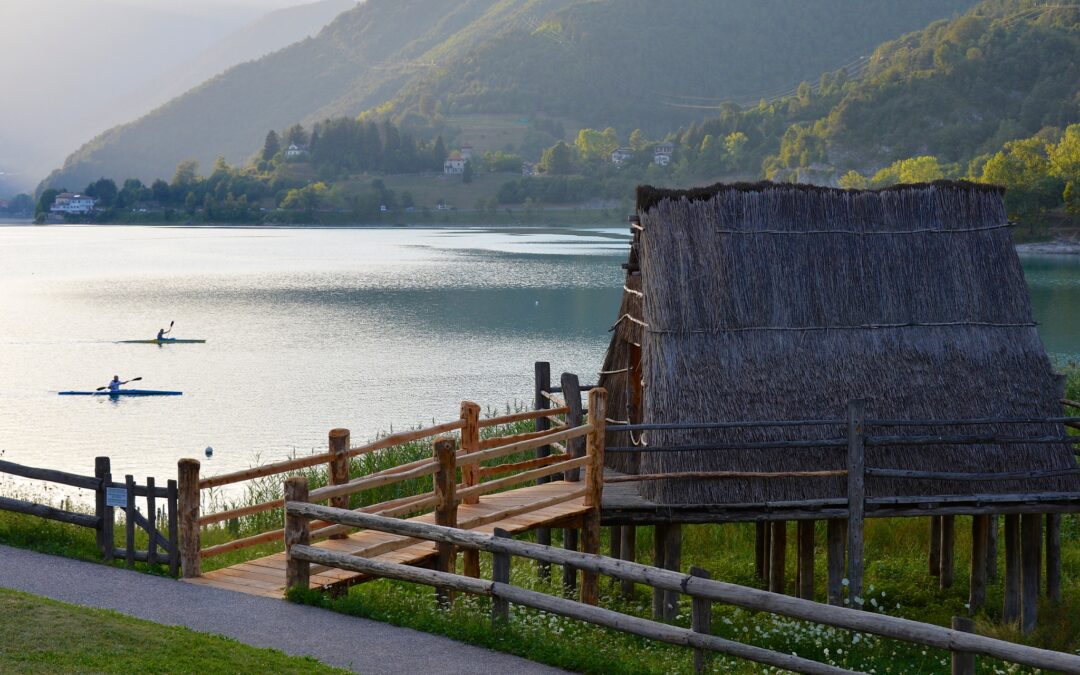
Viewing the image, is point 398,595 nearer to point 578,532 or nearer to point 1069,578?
point 578,532

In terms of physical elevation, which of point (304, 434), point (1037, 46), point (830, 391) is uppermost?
point (1037, 46)

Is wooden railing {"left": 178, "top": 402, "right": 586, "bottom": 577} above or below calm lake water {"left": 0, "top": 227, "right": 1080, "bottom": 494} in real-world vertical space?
above

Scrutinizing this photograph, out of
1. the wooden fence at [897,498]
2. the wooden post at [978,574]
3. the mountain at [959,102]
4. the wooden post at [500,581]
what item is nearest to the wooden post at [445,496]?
the wooden post at [500,581]

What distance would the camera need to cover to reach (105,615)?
990 centimetres

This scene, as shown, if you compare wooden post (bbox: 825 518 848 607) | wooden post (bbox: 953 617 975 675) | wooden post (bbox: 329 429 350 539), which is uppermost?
wooden post (bbox: 329 429 350 539)

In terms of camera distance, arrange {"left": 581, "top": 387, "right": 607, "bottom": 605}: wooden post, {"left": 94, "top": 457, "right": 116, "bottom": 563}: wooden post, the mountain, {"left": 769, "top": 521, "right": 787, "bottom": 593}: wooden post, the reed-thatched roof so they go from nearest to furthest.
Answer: {"left": 94, "top": 457, "right": 116, "bottom": 563}: wooden post
{"left": 581, "top": 387, "right": 607, "bottom": 605}: wooden post
the reed-thatched roof
{"left": 769, "top": 521, "right": 787, "bottom": 593}: wooden post
the mountain

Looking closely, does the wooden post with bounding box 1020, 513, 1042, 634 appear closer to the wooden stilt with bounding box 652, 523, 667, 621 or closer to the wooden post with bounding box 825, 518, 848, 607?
the wooden post with bounding box 825, 518, 848, 607

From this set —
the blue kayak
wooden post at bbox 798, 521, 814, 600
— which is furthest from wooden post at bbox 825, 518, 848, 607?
the blue kayak

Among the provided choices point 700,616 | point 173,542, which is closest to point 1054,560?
point 700,616

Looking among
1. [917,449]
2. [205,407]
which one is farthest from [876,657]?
[205,407]

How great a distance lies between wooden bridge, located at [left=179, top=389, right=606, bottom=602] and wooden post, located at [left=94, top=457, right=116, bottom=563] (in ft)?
3.31

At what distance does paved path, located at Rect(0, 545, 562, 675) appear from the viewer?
368 inches

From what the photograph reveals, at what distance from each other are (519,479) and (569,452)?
94 cm

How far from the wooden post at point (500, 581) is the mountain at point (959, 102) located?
161 m
